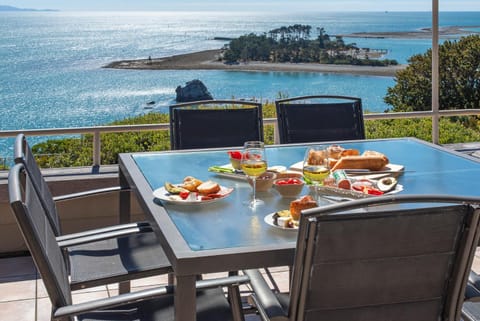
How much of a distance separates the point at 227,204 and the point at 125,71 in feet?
79.9

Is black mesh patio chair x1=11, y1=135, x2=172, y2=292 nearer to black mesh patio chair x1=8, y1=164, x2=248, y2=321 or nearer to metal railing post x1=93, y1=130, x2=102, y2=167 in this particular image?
black mesh patio chair x1=8, y1=164, x2=248, y2=321

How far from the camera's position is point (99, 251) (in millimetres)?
2674

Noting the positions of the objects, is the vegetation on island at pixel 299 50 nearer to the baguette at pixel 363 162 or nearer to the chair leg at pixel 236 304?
the baguette at pixel 363 162

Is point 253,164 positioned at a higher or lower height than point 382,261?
higher

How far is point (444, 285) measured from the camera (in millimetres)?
1776

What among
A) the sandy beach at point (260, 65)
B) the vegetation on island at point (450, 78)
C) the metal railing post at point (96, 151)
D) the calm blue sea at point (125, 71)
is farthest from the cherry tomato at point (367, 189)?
the sandy beach at point (260, 65)

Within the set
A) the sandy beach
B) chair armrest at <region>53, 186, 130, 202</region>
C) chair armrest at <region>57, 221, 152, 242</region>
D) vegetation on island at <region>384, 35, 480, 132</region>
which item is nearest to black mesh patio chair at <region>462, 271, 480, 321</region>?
chair armrest at <region>57, 221, 152, 242</region>

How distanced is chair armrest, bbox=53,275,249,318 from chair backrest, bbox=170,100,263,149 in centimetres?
155

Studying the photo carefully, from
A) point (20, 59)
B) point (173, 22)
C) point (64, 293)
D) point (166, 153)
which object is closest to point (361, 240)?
point (64, 293)

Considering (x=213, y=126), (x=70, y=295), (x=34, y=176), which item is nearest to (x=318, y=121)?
(x=213, y=126)

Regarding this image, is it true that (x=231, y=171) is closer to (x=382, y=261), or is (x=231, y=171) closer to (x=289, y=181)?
(x=289, y=181)

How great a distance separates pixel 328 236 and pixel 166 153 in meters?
1.65

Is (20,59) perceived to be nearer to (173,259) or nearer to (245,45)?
(245,45)

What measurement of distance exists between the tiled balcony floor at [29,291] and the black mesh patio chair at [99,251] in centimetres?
63
